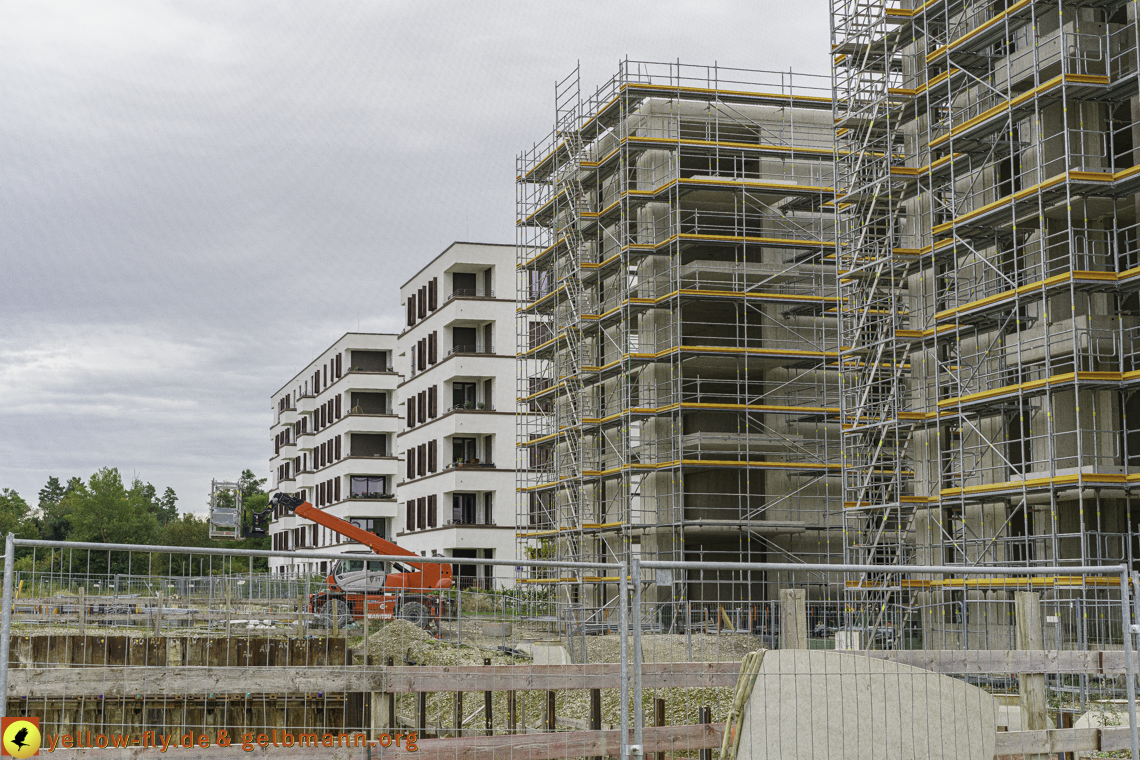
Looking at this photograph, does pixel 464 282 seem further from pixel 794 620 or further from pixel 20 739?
pixel 20 739

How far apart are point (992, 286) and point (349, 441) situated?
5331cm

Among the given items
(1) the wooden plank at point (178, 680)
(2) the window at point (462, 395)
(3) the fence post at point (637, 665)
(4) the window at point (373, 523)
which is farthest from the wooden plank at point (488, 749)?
(4) the window at point (373, 523)

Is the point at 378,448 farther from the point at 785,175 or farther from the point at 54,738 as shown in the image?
the point at 54,738

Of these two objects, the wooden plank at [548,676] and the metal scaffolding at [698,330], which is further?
the metal scaffolding at [698,330]

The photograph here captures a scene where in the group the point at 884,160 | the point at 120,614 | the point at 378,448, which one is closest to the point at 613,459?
the point at 884,160

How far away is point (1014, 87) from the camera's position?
26.1 metres

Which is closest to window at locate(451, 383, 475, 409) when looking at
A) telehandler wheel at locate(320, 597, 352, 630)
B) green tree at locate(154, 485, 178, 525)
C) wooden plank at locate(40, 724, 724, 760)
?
telehandler wheel at locate(320, 597, 352, 630)

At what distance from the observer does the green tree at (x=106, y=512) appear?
92312 millimetres

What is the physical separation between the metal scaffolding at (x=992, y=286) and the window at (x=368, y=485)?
46.2 m

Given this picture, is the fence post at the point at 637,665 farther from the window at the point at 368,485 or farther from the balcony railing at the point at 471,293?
the window at the point at 368,485

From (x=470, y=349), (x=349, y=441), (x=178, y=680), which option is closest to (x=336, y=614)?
(x=178, y=680)

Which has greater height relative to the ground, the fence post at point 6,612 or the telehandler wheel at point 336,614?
the fence post at point 6,612

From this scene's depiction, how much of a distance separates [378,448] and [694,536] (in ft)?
138

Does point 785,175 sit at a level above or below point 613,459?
above
